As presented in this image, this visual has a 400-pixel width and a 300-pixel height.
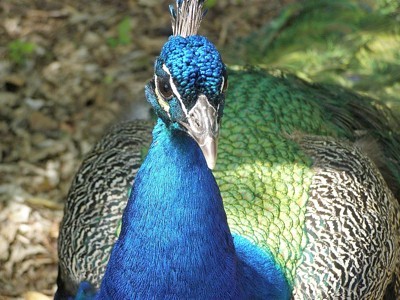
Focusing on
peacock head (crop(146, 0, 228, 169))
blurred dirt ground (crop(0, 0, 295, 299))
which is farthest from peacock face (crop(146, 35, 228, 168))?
blurred dirt ground (crop(0, 0, 295, 299))

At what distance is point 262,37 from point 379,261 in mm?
1420

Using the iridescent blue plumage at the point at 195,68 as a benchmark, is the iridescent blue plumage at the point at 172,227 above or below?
below

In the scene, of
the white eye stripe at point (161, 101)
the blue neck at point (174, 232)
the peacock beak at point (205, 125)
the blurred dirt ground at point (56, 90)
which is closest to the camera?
the peacock beak at point (205, 125)

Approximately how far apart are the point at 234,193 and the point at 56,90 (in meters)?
1.98

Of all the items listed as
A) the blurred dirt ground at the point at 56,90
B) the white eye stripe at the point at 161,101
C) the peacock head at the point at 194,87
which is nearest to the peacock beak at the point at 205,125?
the peacock head at the point at 194,87

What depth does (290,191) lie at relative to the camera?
242cm

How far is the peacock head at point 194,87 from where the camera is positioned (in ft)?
5.36

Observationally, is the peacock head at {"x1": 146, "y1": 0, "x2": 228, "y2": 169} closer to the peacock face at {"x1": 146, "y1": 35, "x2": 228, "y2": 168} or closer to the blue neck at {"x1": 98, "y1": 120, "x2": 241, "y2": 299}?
the peacock face at {"x1": 146, "y1": 35, "x2": 228, "y2": 168}

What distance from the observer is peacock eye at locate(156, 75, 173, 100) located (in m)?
1.71

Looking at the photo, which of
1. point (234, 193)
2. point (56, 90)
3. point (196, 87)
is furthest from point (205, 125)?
point (56, 90)

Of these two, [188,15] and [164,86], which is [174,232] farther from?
[188,15]

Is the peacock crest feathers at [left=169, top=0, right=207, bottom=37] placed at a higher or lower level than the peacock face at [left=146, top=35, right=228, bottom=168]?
higher

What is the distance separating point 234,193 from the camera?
241 centimetres

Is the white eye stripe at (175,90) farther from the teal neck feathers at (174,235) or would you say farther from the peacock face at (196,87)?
the teal neck feathers at (174,235)
